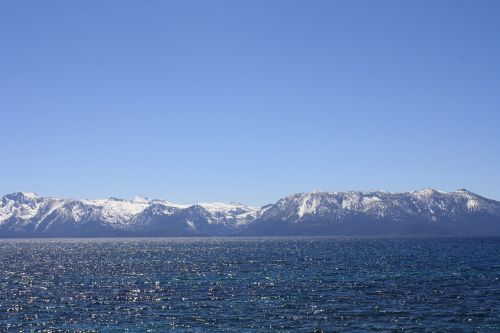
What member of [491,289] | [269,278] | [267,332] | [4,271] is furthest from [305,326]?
[4,271]

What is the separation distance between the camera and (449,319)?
7231cm

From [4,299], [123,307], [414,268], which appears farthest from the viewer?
[414,268]

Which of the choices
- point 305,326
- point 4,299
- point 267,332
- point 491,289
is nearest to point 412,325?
point 305,326

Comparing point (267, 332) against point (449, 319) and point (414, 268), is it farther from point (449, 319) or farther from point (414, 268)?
point (414, 268)

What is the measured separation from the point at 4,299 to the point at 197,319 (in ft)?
136

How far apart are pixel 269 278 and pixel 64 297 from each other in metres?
46.3

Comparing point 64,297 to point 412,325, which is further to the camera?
point 64,297

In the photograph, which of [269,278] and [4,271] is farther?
[4,271]

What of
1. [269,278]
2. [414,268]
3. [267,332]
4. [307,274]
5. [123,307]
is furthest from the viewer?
[414,268]

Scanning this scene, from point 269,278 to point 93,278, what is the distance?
1669 inches

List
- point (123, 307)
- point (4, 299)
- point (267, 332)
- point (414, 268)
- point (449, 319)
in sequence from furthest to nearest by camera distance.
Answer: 1. point (414, 268)
2. point (4, 299)
3. point (123, 307)
4. point (449, 319)
5. point (267, 332)

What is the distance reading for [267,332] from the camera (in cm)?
6550

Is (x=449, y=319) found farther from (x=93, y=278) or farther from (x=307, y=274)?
(x=93, y=278)

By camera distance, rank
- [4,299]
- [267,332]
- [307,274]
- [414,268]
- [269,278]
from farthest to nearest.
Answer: [414,268]
[307,274]
[269,278]
[4,299]
[267,332]
